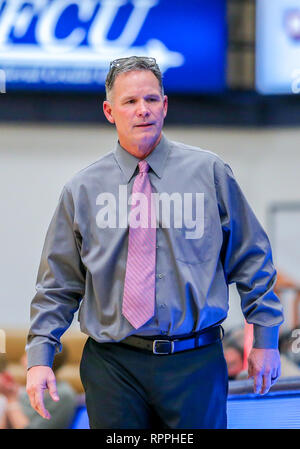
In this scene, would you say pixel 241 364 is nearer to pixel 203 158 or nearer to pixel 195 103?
pixel 203 158

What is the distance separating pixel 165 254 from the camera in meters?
1.65

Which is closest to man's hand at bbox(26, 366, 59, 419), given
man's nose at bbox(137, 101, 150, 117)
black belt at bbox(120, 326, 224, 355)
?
black belt at bbox(120, 326, 224, 355)

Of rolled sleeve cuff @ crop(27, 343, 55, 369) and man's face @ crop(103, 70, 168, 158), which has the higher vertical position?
man's face @ crop(103, 70, 168, 158)

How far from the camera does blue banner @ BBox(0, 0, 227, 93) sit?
19.0 feet

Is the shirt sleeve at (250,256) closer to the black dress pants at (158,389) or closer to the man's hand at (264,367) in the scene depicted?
the man's hand at (264,367)

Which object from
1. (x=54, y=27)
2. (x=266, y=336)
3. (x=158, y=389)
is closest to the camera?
(x=158, y=389)

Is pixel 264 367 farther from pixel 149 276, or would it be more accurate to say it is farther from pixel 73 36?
pixel 73 36

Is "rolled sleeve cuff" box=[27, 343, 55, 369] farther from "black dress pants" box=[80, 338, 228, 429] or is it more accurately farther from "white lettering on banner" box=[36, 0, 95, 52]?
"white lettering on banner" box=[36, 0, 95, 52]

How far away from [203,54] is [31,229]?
214cm

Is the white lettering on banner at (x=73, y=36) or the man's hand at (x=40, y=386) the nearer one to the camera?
the man's hand at (x=40, y=386)

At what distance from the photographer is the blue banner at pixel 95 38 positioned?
5.79m

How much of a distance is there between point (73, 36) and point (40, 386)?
463 centimetres

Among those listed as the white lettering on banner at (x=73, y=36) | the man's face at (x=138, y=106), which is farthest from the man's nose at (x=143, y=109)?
the white lettering on banner at (x=73, y=36)

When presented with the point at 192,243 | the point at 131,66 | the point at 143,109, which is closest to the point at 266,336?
the point at 192,243
